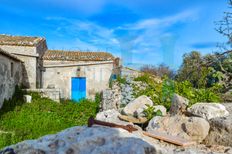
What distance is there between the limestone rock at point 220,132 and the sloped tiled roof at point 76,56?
19.0 m

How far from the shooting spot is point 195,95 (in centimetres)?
791

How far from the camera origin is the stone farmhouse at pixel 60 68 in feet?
71.8

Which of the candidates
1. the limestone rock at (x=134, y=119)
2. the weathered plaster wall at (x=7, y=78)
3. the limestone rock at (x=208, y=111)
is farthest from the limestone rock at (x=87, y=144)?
the weathered plaster wall at (x=7, y=78)

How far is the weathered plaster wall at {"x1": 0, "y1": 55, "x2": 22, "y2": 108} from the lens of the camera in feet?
54.8

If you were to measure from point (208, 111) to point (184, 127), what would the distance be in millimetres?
580

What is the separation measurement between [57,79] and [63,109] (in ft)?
17.5

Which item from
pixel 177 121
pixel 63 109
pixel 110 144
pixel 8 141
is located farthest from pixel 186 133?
pixel 63 109

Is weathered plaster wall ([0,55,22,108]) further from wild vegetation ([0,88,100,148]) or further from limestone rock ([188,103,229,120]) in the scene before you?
limestone rock ([188,103,229,120])

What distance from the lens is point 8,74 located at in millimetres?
18094

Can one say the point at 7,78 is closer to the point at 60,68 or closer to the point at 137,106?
the point at 60,68

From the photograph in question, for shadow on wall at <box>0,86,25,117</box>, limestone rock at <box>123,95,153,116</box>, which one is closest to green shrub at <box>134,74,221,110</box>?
limestone rock at <box>123,95,153,116</box>

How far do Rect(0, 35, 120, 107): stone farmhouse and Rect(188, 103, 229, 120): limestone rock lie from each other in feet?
55.5

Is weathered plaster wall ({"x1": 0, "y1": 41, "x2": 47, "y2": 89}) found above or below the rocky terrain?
above

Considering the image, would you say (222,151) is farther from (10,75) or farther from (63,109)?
(10,75)
